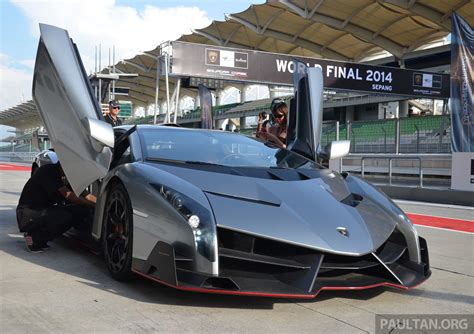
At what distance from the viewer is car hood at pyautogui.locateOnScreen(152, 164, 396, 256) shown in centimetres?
297

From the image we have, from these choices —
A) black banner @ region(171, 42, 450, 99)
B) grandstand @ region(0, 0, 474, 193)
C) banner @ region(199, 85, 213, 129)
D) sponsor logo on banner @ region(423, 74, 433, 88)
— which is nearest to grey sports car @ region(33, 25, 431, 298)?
banner @ region(199, 85, 213, 129)

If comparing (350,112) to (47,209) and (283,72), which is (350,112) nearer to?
(283,72)

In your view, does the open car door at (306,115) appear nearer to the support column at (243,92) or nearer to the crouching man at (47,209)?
the crouching man at (47,209)

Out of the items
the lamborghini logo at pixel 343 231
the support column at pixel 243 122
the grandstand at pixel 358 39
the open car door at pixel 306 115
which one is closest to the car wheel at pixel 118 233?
the lamborghini logo at pixel 343 231

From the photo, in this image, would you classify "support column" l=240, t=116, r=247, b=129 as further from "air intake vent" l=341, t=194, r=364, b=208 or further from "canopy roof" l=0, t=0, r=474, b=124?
"air intake vent" l=341, t=194, r=364, b=208

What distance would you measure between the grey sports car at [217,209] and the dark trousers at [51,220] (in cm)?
38

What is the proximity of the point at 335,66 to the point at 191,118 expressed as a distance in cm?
3162

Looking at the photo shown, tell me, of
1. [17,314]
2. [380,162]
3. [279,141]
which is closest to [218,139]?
[17,314]

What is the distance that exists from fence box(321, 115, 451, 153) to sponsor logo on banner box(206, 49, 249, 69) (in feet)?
13.6

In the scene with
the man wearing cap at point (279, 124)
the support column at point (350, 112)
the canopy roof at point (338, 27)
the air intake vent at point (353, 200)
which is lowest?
the air intake vent at point (353, 200)

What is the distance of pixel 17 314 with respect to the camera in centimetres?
290

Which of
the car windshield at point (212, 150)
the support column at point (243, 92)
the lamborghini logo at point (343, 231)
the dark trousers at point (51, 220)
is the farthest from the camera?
the support column at point (243, 92)

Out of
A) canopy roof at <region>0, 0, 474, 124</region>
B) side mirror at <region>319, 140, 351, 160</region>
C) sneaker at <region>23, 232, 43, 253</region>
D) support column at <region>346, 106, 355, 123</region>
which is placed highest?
canopy roof at <region>0, 0, 474, 124</region>

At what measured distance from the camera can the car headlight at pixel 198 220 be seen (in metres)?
2.90
